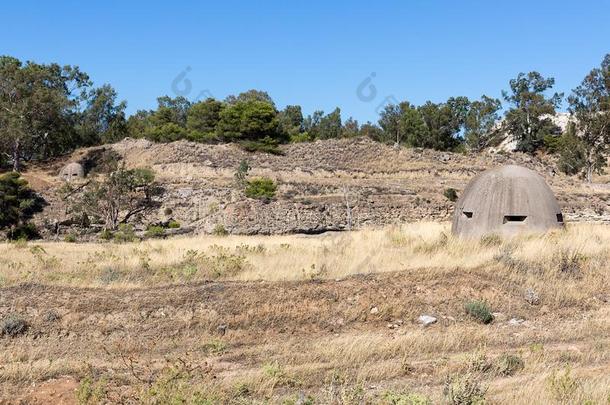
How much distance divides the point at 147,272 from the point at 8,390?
6.96 meters

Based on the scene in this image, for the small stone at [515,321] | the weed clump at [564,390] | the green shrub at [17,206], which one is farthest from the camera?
the green shrub at [17,206]

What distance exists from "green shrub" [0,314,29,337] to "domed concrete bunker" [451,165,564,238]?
466 inches

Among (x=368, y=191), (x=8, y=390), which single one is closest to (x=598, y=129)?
(x=368, y=191)

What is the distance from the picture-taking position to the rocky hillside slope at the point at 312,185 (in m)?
31.4

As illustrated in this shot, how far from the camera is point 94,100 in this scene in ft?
235

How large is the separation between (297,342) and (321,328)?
0.80 m

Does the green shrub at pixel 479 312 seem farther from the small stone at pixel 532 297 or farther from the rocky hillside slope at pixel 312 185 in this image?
the rocky hillside slope at pixel 312 185

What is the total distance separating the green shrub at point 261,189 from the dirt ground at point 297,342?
22.3m

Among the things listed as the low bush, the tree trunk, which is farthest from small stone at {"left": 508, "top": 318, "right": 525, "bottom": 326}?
the tree trunk

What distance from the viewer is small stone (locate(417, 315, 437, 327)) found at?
9.27 m

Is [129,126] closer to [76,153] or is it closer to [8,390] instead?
[76,153]

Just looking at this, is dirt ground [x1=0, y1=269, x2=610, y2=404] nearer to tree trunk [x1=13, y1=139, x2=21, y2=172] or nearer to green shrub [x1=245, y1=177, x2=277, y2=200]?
green shrub [x1=245, y1=177, x2=277, y2=200]

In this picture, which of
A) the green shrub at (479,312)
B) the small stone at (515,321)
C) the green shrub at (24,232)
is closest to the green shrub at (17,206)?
the green shrub at (24,232)

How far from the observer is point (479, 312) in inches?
375
